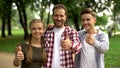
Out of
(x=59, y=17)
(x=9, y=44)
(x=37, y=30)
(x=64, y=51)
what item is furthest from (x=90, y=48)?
(x=9, y=44)

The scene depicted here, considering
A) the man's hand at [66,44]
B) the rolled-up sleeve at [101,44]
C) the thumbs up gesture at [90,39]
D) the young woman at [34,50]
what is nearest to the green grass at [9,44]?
the young woman at [34,50]

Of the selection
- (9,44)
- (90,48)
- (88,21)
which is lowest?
(9,44)

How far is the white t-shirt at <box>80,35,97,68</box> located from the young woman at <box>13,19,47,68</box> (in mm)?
522

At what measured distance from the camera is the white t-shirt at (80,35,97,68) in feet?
15.4

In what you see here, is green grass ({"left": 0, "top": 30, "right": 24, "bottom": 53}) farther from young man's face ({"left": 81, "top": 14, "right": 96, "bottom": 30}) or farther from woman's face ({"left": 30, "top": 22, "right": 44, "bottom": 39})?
young man's face ({"left": 81, "top": 14, "right": 96, "bottom": 30})

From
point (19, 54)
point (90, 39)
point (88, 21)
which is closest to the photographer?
point (90, 39)

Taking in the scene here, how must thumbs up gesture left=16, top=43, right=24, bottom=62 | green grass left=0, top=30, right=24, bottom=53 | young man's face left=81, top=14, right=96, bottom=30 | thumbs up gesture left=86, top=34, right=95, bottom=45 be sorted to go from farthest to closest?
green grass left=0, top=30, right=24, bottom=53 → young man's face left=81, top=14, right=96, bottom=30 → thumbs up gesture left=16, top=43, right=24, bottom=62 → thumbs up gesture left=86, top=34, right=95, bottom=45

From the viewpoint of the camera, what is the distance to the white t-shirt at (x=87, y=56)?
4.70 metres

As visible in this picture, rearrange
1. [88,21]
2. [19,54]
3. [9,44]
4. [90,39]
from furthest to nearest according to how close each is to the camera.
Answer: [9,44] < [88,21] < [19,54] < [90,39]

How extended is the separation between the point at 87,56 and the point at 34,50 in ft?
2.40

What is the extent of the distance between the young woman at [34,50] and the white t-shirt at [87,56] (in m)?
0.52

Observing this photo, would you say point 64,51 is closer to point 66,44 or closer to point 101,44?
point 66,44

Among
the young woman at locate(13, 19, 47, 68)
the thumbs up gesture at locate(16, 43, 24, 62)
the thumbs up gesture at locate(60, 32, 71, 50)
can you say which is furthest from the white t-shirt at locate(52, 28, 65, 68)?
the thumbs up gesture at locate(16, 43, 24, 62)

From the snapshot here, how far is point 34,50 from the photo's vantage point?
15.4 ft
